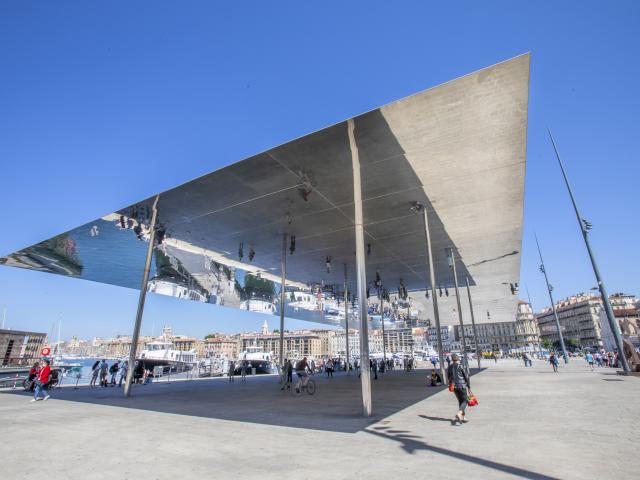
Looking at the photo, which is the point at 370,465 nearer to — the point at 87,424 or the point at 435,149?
the point at 87,424

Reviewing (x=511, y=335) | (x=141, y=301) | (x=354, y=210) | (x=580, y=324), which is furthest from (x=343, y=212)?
(x=511, y=335)

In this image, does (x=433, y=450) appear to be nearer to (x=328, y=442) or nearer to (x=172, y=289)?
(x=328, y=442)

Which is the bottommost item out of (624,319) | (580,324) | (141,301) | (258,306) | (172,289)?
(141,301)

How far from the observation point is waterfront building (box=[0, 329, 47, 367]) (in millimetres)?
80200

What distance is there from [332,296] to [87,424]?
27134 mm

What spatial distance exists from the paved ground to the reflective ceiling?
24.5ft

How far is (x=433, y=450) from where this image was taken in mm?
4871

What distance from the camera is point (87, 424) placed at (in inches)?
294

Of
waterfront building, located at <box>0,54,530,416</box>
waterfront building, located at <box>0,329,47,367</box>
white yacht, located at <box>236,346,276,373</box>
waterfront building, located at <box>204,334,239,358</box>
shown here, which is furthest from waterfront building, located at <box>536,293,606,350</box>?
waterfront building, located at <box>0,329,47,367</box>

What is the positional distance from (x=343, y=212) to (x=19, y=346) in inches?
4432

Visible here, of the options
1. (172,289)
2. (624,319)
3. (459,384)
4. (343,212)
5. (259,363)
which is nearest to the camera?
(459,384)

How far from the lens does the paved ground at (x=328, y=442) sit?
4.12 metres

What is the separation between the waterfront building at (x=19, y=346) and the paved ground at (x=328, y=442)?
100519 millimetres

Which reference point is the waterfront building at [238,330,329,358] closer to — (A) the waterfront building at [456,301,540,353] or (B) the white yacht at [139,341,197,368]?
(A) the waterfront building at [456,301,540,353]
